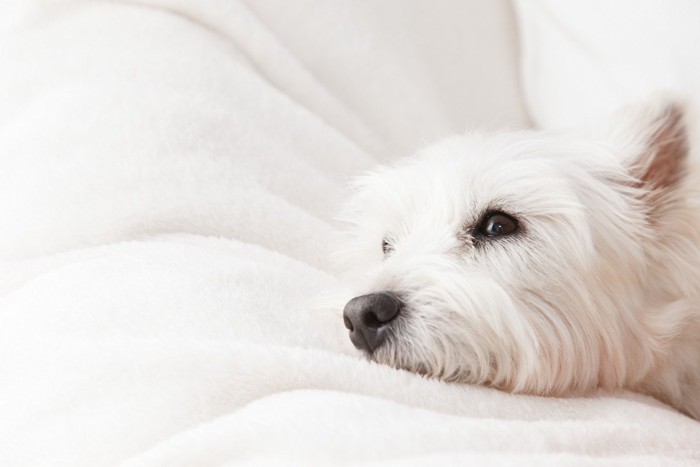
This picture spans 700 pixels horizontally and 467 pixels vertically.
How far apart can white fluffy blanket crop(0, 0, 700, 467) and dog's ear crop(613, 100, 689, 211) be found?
41 centimetres

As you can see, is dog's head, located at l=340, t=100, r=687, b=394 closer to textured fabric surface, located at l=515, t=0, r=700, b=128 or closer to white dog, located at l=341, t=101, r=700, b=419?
white dog, located at l=341, t=101, r=700, b=419

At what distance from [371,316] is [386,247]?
36cm

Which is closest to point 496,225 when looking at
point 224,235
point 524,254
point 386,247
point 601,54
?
point 524,254

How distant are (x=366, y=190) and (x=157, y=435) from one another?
0.74 m

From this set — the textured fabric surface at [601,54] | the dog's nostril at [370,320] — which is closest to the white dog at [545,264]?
the dog's nostril at [370,320]

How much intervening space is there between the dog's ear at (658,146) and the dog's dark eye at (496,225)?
277 mm

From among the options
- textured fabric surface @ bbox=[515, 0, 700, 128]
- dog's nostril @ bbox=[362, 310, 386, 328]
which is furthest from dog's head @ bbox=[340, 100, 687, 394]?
textured fabric surface @ bbox=[515, 0, 700, 128]

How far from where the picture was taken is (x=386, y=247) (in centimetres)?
151

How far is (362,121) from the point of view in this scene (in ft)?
6.72

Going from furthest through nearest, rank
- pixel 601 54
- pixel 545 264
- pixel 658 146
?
pixel 601 54, pixel 658 146, pixel 545 264

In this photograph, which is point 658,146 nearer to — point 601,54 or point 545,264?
point 545,264

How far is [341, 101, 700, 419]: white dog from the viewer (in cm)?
114

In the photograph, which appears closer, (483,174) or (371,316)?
(371,316)

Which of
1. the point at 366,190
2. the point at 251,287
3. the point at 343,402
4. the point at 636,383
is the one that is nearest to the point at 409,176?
the point at 366,190
